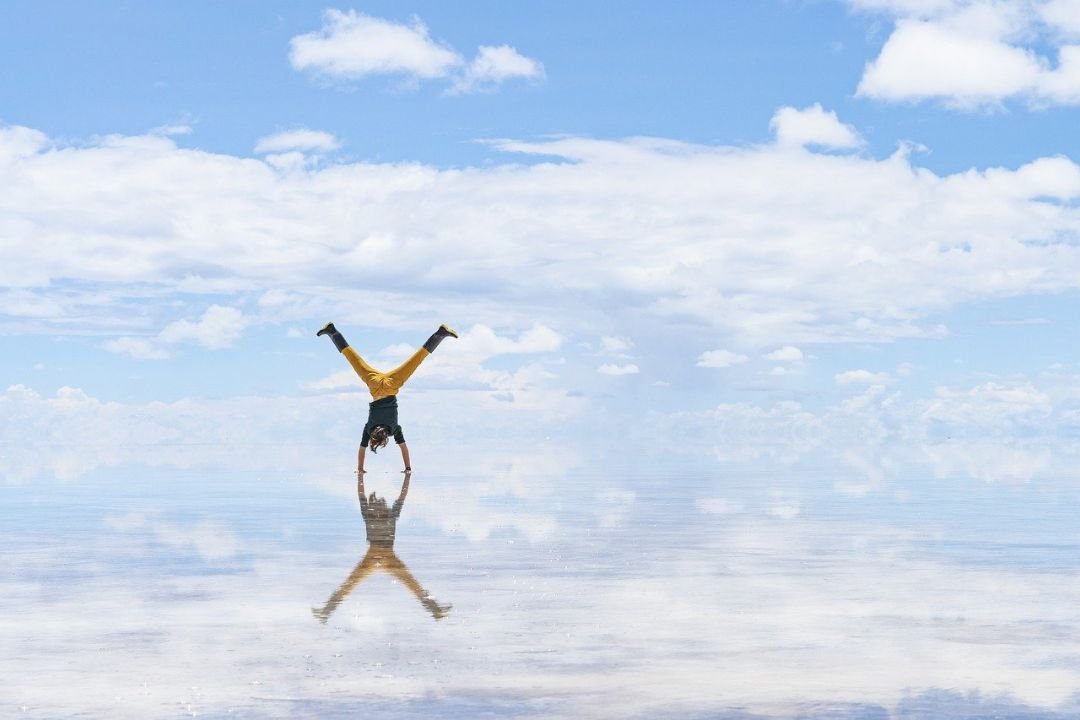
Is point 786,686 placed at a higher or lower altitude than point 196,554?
lower

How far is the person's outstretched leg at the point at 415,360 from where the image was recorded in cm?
3216

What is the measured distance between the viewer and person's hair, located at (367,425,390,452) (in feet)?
102

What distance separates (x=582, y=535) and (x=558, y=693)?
34.9 feet

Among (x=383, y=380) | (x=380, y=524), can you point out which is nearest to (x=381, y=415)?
(x=383, y=380)

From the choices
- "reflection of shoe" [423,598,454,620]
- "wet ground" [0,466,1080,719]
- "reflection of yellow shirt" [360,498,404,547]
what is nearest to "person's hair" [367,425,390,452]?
"reflection of yellow shirt" [360,498,404,547]

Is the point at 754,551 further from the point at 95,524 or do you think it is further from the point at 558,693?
the point at 95,524

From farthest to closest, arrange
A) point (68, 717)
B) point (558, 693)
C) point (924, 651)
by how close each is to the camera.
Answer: point (924, 651) < point (558, 693) < point (68, 717)

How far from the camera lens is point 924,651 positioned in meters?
9.60

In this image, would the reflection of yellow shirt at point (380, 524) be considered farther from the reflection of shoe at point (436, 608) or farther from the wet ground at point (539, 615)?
the reflection of shoe at point (436, 608)

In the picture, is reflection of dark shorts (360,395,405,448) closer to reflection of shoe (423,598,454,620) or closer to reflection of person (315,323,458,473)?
reflection of person (315,323,458,473)

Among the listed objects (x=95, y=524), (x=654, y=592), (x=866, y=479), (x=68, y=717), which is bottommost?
(x=68, y=717)

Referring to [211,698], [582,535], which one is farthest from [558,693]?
[582,535]

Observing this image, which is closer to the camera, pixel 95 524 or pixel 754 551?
pixel 754 551

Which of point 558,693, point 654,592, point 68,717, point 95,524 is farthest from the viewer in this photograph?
point 95,524
